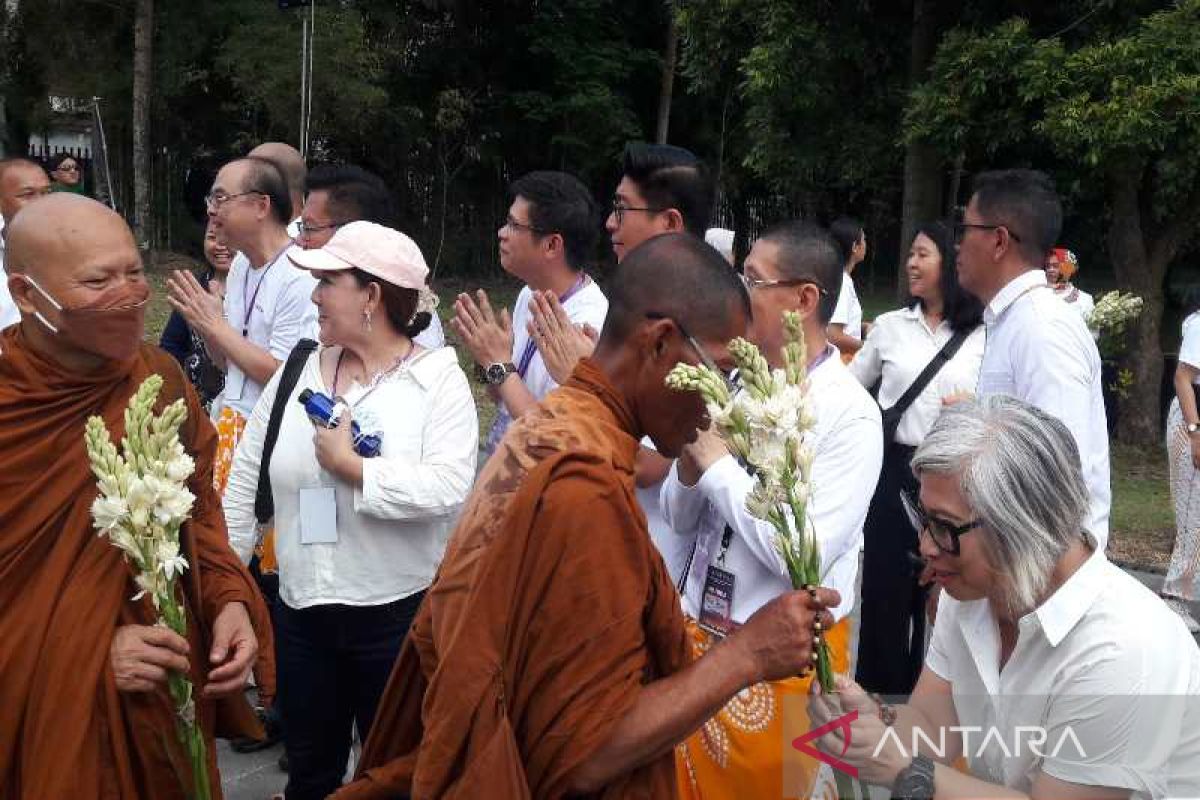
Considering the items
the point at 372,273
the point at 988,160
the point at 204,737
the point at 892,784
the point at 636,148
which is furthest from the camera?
the point at 988,160

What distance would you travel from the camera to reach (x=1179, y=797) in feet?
8.69

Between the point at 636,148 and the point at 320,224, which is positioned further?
the point at 320,224

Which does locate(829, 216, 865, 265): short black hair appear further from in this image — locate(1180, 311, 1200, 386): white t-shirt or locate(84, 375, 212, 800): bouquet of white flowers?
locate(84, 375, 212, 800): bouquet of white flowers

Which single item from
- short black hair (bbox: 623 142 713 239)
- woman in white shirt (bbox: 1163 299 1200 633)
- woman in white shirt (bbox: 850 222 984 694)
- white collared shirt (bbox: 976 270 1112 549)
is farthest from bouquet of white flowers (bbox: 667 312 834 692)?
woman in white shirt (bbox: 1163 299 1200 633)

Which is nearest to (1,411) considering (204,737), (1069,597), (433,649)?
(204,737)

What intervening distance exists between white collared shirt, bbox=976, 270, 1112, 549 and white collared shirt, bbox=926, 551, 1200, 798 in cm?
176

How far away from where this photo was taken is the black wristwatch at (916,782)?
274 cm

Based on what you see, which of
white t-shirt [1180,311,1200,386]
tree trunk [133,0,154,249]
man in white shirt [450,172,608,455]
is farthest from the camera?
tree trunk [133,0,154,249]

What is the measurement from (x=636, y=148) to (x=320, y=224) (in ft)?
4.77

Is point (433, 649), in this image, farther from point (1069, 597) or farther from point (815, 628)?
point (1069, 597)

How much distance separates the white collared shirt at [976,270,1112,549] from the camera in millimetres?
4457

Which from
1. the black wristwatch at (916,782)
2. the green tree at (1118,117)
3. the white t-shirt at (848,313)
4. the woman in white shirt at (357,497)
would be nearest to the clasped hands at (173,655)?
the woman in white shirt at (357,497)

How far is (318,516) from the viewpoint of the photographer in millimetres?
3822

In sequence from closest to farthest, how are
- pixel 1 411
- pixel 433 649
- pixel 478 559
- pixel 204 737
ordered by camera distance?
1. pixel 478 559
2. pixel 433 649
3. pixel 1 411
4. pixel 204 737
